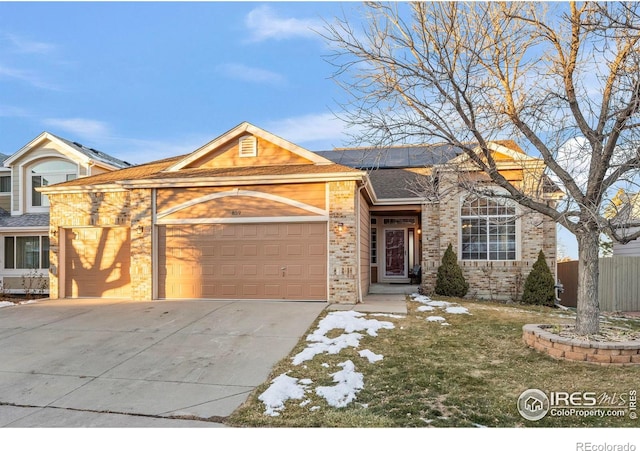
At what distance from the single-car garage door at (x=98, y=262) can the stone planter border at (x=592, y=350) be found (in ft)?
35.5

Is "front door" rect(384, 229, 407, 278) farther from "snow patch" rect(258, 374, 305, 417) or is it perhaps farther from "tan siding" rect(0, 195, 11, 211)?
"tan siding" rect(0, 195, 11, 211)

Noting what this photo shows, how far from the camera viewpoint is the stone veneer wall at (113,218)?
11.0 meters

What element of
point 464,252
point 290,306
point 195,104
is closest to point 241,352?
point 290,306

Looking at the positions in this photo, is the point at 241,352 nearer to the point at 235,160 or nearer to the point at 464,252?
the point at 235,160

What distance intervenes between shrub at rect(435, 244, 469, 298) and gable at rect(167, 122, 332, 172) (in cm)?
509

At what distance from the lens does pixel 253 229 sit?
34.9 feet

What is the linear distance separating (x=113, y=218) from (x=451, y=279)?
34.2 ft

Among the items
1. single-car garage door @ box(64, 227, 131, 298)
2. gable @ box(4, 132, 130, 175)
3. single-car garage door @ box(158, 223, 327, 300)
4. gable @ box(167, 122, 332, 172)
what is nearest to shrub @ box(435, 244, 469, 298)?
single-car garage door @ box(158, 223, 327, 300)

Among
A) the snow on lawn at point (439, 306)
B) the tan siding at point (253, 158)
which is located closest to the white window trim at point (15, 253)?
the tan siding at point (253, 158)

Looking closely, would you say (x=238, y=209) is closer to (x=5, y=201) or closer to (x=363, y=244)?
(x=363, y=244)

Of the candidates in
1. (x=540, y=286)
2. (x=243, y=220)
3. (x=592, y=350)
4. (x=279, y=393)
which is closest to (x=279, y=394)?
(x=279, y=393)

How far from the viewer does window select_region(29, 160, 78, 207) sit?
52.6 feet

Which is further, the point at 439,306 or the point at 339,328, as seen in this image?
the point at 439,306

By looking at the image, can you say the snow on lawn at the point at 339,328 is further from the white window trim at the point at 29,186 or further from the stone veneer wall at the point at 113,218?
the white window trim at the point at 29,186
